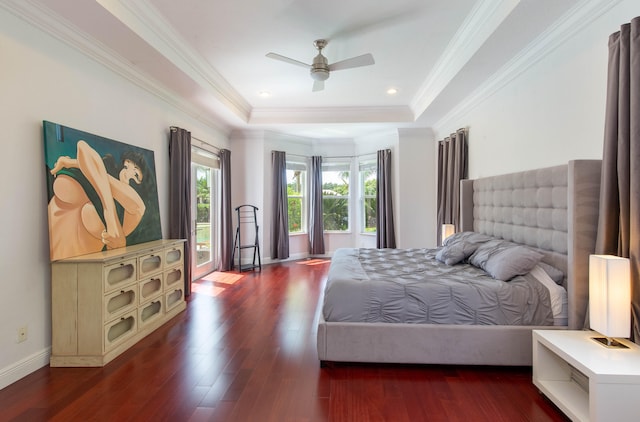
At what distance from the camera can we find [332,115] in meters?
5.70

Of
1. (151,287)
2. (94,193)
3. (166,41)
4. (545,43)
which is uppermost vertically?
(166,41)

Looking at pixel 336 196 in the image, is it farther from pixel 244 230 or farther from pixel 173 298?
pixel 173 298

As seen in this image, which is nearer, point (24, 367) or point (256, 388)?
point (256, 388)

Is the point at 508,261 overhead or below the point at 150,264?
overhead

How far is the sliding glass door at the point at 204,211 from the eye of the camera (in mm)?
5152

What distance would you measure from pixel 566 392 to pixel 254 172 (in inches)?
223

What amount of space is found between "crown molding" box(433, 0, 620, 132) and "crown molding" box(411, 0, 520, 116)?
17.4 inches

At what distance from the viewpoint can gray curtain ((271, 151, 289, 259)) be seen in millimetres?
6695

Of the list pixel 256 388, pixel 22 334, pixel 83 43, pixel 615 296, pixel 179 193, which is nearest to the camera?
pixel 615 296

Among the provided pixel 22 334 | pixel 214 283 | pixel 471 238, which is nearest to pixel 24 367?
pixel 22 334

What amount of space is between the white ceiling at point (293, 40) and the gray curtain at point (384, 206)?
5.82ft

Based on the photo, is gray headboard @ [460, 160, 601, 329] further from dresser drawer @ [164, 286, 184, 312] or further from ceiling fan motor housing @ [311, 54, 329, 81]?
dresser drawer @ [164, 286, 184, 312]

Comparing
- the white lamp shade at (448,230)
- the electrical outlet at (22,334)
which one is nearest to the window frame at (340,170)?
the white lamp shade at (448,230)

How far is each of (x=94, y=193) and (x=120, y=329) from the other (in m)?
1.23
